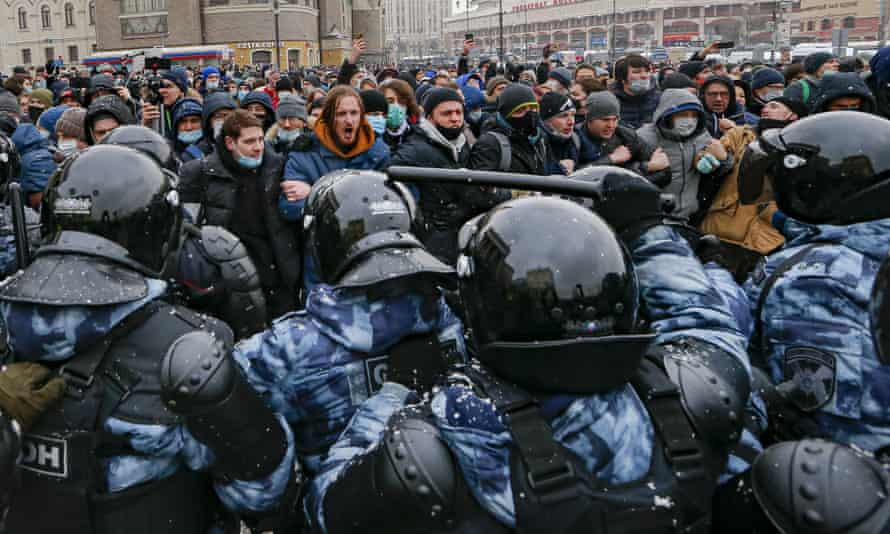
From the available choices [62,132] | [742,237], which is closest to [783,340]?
[742,237]

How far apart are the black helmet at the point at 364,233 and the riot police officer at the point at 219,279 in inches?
28.9

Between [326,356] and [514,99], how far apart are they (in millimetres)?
3420

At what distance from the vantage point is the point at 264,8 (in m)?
45.4

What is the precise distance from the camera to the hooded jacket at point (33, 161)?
4.82 m

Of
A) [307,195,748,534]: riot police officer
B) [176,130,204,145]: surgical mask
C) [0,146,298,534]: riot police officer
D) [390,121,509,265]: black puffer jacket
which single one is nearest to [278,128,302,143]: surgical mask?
[176,130,204,145]: surgical mask

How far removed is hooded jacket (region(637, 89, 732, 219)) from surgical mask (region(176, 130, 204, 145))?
3578 mm

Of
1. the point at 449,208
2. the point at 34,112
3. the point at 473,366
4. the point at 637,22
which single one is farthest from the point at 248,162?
the point at 637,22

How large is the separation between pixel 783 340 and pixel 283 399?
1.42 m

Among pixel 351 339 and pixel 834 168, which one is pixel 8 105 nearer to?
pixel 351 339

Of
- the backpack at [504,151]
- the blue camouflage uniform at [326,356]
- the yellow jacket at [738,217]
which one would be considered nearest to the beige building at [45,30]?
the backpack at [504,151]

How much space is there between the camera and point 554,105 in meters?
5.33

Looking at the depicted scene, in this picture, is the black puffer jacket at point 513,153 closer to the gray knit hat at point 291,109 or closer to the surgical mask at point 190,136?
the gray knit hat at point 291,109

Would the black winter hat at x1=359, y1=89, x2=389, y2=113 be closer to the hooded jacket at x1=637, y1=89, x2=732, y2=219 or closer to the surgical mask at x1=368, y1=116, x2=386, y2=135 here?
the surgical mask at x1=368, y1=116, x2=386, y2=135

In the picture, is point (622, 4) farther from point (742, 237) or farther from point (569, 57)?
point (742, 237)
